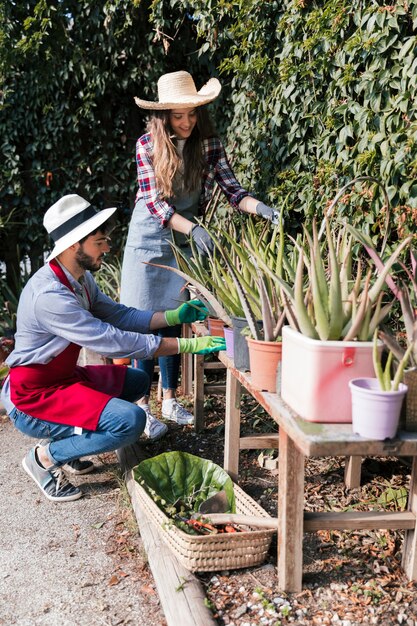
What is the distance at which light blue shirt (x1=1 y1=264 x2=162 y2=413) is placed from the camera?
8.83ft

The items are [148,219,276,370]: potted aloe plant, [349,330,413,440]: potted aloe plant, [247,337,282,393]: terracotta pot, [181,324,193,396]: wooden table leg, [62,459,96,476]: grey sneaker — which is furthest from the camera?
[181,324,193,396]: wooden table leg

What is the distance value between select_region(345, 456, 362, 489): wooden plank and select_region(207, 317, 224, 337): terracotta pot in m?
0.79

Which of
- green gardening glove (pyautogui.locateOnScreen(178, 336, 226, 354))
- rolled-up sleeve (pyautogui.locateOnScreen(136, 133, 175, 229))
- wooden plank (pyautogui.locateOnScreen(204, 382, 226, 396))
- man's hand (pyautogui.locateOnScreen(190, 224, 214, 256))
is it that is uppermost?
rolled-up sleeve (pyautogui.locateOnScreen(136, 133, 175, 229))

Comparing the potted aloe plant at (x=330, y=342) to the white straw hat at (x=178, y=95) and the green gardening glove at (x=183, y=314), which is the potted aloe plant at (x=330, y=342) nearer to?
the green gardening glove at (x=183, y=314)

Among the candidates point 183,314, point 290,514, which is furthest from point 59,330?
point 290,514

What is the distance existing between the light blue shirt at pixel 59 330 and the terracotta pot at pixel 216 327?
26 centimetres

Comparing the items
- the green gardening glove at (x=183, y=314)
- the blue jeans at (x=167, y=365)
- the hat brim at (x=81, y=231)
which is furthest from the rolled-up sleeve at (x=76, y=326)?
the blue jeans at (x=167, y=365)

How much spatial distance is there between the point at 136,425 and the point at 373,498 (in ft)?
3.49

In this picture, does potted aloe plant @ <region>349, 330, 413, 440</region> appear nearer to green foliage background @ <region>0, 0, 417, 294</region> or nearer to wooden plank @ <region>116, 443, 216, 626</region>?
wooden plank @ <region>116, 443, 216, 626</region>

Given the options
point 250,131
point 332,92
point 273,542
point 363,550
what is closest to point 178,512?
point 273,542

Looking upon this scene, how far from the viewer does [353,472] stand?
2697 mm

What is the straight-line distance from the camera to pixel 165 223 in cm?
327

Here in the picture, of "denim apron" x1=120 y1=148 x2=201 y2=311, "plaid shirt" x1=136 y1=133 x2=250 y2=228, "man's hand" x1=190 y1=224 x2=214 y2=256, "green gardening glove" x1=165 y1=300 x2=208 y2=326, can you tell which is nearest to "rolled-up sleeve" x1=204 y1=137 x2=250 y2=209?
"plaid shirt" x1=136 y1=133 x2=250 y2=228

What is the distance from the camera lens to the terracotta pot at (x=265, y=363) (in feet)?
6.40
